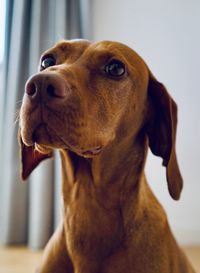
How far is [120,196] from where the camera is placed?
103 cm

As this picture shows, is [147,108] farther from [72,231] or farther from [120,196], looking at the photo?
[72,231]

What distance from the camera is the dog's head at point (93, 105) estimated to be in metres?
0.82

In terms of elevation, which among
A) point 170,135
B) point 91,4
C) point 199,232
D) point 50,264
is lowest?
point 199,232

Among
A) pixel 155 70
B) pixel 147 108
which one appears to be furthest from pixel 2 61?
pixel 147 108

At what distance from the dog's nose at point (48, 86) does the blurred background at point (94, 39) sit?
1.19 meters

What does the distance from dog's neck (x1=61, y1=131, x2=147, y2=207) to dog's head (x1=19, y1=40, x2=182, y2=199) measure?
0.04 metres

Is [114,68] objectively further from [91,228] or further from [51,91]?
[91,228]

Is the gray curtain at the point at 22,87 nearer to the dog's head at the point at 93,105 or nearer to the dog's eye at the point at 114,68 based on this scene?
the dog's head at the point at 93,105

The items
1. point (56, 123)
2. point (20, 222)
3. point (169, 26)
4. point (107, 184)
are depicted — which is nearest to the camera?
point (56, 123)

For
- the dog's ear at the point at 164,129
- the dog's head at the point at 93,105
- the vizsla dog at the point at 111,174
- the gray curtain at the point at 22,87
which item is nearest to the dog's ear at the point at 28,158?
the dog's head at the point at 93,105

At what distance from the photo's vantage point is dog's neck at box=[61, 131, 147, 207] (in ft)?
3.34

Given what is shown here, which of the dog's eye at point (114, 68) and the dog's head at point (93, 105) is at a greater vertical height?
the dog's eye at point (114, 68)

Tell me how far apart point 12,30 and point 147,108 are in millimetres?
1199

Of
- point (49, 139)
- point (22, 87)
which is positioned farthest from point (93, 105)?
point (22, 87)
